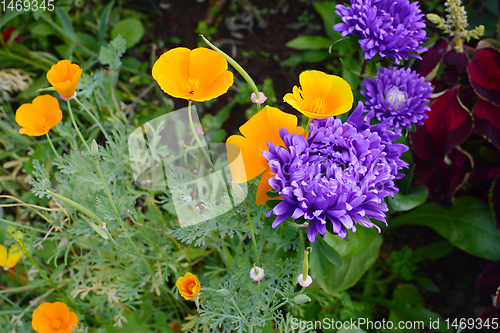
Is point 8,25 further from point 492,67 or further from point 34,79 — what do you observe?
point 492,67

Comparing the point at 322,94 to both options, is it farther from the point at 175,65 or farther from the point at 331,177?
the point at 175,65

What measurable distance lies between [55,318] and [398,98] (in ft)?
2.95

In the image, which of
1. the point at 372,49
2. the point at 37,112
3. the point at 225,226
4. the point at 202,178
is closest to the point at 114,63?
the point at 37,112

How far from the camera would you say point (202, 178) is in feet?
2.87

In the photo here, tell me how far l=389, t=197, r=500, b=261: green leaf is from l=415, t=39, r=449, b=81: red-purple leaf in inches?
18.5

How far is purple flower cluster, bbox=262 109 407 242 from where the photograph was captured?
1.82ft

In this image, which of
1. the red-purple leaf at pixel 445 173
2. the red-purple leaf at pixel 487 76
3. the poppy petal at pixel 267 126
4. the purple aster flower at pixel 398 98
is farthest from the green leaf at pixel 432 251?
the poppy petal at pixel 267 126

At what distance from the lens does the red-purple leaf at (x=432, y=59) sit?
3.38 ft

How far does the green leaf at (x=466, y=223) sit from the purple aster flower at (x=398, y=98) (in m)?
0.59

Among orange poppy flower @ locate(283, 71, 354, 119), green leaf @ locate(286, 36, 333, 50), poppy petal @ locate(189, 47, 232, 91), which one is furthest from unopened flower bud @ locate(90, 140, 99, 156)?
green leaf @ locate(286, 36, 333, 50)

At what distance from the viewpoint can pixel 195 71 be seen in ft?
2.20

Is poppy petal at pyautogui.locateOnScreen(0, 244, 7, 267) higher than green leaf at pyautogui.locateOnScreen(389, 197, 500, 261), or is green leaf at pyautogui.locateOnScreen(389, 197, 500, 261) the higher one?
poppy petal at pyautogui.locateOnScreen(0, 244, 7, 267)

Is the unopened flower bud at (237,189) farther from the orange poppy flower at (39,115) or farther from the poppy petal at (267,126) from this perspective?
the orange poppy flower at (39,115)

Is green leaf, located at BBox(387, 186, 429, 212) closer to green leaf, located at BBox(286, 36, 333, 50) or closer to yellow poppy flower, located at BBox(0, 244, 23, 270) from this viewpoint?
green leaf, located at BBox(286, 36, 333, 50)
